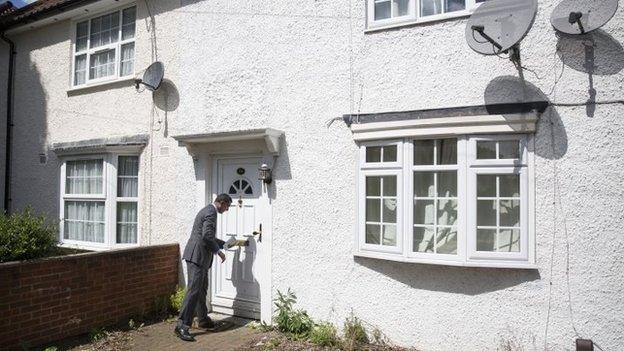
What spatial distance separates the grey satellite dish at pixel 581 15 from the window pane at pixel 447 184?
1.92 m

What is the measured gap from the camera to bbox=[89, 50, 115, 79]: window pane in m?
8.95

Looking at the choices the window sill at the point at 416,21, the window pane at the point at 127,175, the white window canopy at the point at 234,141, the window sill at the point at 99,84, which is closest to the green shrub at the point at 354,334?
the white window canopy at the point at 234,141

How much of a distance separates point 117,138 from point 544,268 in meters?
7.15

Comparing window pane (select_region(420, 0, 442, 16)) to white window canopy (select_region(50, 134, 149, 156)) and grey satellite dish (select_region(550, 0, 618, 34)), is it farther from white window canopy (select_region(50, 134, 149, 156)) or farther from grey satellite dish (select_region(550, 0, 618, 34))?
white window canopy (select_region(50, 134, 149, 156))

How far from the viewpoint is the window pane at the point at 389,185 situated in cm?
589

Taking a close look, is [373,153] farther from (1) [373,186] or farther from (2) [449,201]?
(2) [449,201]

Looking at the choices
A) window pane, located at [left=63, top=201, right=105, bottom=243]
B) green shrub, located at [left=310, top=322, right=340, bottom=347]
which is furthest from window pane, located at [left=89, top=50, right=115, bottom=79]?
green shrub, located at [left=310, top=322, right=340, bottom=347]

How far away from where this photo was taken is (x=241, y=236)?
727 cm

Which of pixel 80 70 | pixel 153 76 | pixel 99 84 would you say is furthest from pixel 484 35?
pixel 80 70

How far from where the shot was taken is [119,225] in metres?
8.50

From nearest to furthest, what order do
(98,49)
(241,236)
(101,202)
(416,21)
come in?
(416,21) < (241,236) < (101,202) < (98,49)

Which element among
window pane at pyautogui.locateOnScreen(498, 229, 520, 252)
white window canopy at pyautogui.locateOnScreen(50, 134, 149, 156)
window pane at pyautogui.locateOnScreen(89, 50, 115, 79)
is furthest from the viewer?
window pane at pyautogui.locateOnScreen(89, 50, 115, 79)

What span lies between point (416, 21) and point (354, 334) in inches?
156

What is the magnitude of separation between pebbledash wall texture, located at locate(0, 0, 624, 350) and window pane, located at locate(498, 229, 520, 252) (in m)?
0.23
